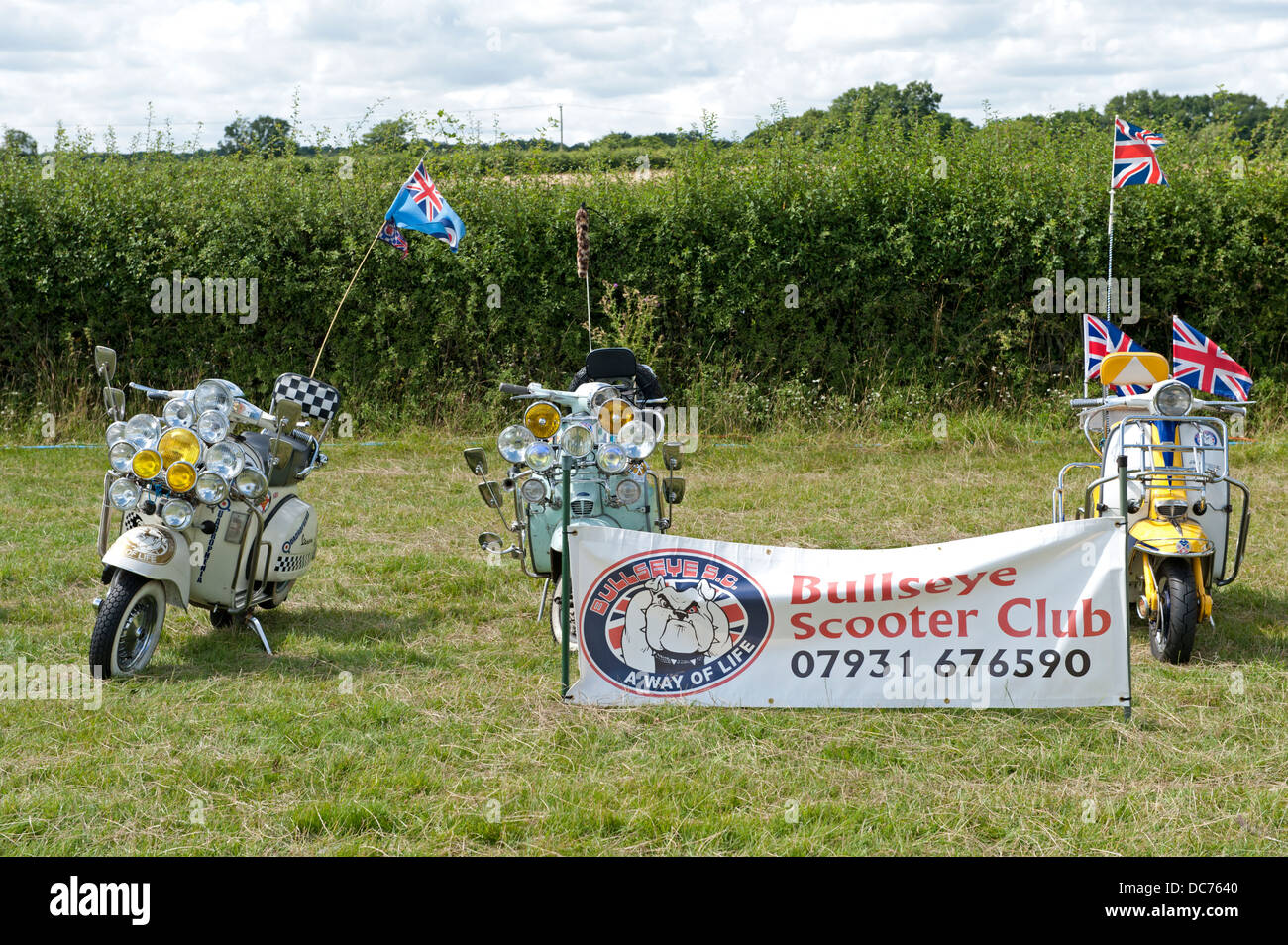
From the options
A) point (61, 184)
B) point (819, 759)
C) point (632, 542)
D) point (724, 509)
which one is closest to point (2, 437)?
point (61, 184)

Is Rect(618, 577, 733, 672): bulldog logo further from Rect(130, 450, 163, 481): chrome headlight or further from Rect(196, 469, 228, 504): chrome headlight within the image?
Rect(130, 450, 163, 481): chrome headlight

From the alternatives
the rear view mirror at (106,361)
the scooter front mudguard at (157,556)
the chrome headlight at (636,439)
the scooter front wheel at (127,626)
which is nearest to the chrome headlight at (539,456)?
the chrome headlight at (636,439)

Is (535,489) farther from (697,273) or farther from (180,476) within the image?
(697,273)

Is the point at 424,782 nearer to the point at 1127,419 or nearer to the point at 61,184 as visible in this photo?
the point at 1127,419

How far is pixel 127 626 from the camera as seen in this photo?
498cm

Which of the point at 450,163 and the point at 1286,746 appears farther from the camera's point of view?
the point at 450,163

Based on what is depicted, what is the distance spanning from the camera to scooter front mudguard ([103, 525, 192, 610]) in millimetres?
4902

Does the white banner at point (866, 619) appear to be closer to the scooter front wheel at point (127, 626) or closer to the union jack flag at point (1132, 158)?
the scooter front wheel at point (127, 626)

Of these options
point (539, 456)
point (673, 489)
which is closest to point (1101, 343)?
point (673, 489)

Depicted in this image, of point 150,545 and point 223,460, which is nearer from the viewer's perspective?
point 150,545

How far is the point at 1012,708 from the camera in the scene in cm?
446

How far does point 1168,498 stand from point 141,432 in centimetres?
460

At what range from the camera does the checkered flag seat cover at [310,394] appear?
19.6ft

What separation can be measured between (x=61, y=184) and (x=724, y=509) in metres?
8.12
